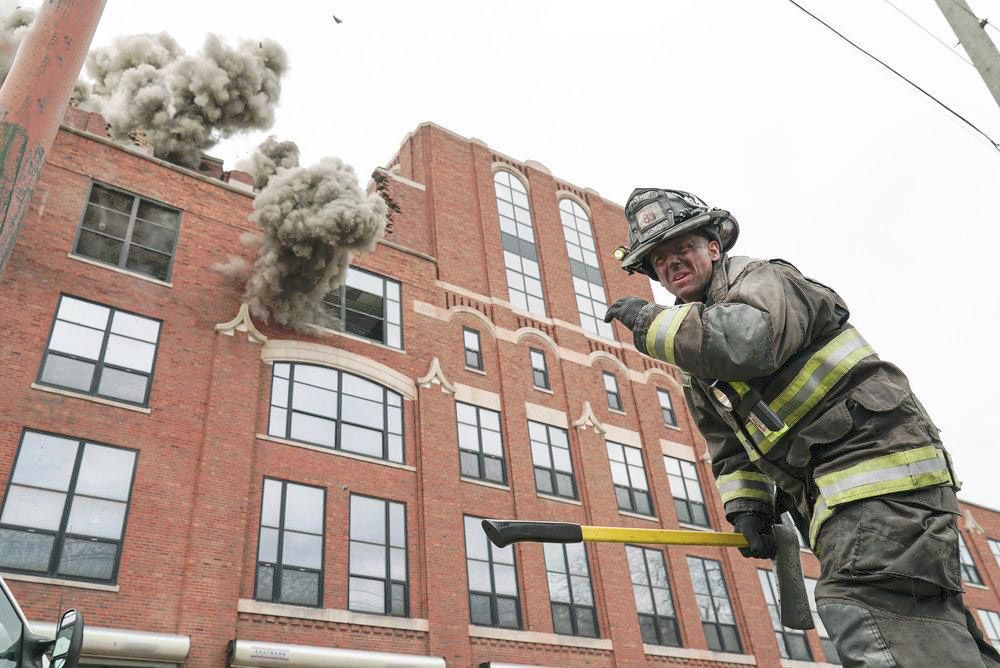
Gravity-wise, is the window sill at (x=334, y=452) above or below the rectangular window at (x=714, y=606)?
above

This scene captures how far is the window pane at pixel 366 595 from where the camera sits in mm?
14352

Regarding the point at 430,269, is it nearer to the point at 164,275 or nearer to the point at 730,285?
the point at 164,275

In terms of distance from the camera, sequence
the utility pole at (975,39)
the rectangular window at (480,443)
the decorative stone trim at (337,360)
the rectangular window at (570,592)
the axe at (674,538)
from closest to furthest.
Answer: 1. the axe at (674,538)
2. the utility pole at (975,39)
3. the decorative stone trim at (337,360)
4. the rectangular window at (570,592)
5. the rectangular window at (480,443)

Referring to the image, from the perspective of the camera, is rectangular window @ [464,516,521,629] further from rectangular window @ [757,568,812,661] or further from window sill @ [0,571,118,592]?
rectangular window @ [757,568,812,661]

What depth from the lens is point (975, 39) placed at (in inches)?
253

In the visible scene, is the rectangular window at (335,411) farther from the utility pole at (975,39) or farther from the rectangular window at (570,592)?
the utility pole at (975,39)

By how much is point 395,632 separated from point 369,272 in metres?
9.08

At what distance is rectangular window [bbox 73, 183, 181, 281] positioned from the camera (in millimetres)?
15539

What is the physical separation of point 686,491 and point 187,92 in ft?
58.7

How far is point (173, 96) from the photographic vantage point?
798 inches

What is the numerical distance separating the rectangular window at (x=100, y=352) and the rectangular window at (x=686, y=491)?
1411cm

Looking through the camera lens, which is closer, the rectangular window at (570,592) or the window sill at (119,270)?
the window sill at (119,270)

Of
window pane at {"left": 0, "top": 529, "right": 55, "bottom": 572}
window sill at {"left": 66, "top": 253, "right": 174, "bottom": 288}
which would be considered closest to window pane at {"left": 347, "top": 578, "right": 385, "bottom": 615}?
window pane at {"left": 0, "top": 529, "right": 55, "bottom": 572}

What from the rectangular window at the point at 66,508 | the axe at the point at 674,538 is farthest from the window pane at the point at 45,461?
the axe at the point at 674,538
